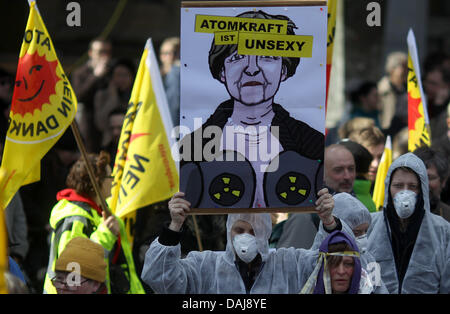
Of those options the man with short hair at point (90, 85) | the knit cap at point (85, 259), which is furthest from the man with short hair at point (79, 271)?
the man with short hair at point (90, 85)

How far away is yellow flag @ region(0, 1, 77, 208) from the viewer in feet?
22.0

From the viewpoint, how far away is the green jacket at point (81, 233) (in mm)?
6980

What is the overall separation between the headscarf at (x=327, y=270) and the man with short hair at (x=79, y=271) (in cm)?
130

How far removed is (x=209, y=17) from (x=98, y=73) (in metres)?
5.48

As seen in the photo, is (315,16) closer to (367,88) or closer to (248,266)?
(248,266)

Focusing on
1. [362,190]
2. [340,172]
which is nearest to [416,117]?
[362,190]

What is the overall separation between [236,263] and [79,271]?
37.8 inches

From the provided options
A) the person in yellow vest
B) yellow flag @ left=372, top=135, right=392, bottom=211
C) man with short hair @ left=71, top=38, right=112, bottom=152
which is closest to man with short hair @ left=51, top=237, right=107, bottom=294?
the person in yellow vest

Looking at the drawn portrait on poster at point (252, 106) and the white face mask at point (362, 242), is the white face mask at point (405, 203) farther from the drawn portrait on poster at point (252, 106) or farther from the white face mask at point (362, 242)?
the drawn portrait on poster at point (252, 106)

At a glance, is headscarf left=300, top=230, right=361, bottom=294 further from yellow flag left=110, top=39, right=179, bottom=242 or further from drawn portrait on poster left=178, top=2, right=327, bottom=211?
yellow flag left=110, top=39, right=179, bottom=242

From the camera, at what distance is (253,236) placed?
19.6 feet

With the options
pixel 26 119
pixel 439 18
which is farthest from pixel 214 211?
pixel 439 18

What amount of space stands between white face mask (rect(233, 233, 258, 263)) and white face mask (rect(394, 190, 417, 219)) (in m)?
1.18
